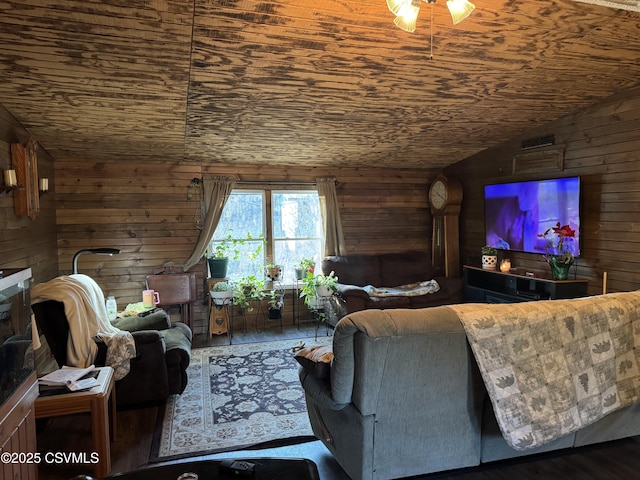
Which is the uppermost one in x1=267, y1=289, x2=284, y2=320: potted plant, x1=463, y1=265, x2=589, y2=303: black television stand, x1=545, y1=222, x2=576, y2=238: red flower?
x1=545, y1=222, x2=576, y2=238: red flower

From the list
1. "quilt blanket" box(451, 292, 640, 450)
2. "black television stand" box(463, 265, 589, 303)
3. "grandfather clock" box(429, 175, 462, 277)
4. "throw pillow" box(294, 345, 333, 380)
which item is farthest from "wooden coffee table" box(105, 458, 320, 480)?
"grandfather clock" box(429, 175, 462, 277)

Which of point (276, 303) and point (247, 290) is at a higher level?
point (247, 290)

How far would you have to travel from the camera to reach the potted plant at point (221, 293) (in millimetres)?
4879

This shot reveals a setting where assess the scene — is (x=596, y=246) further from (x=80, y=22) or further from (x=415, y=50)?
(x=80, y=22)

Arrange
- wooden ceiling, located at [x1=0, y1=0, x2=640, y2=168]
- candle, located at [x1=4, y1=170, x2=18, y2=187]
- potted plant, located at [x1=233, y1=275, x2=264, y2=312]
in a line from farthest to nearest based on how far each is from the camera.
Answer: potted plant, located at [x1=233, y1=275, x2=264, y2=312] < candle, located at [x1=4, y1=170, x2=18, y2=187] < wooden ceiling, located at [x1=0, y1=0, x2=640, y2=168]

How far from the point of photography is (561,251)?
429 cm

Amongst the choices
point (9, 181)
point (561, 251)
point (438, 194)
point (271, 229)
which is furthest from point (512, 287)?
point (9, 181)

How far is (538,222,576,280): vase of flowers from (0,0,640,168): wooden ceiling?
1222mm

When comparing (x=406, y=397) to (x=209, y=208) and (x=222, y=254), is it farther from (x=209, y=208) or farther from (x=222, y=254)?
(x=209, y=208)

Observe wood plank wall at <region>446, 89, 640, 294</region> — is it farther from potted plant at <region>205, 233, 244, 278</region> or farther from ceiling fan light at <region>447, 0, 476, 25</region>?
potted plant at <region>205, 233, 244, 278</region>

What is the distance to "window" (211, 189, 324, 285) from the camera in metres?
5.51

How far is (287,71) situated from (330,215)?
275 centimetres

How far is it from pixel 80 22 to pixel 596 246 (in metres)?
4.56

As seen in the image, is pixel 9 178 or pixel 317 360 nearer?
pixel 317 360
